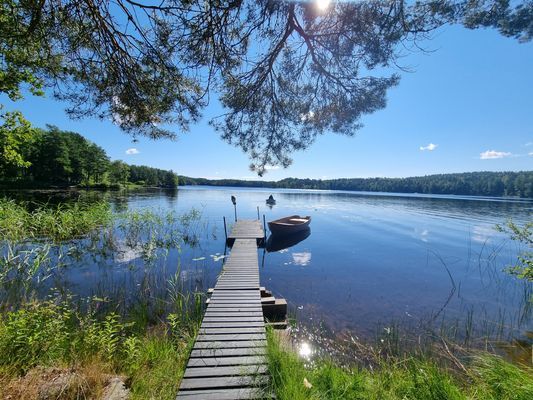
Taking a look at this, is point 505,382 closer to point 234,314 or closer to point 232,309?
point 234,314

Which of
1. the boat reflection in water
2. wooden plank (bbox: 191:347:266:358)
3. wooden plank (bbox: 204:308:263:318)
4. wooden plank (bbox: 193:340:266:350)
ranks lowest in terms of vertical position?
the boat reflection in water

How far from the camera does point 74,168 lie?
2235 inches

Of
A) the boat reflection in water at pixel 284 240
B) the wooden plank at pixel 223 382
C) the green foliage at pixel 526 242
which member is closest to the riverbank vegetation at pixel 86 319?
the wooden plank at pixel 223 382

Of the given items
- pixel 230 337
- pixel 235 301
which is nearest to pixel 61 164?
pixel 235 301

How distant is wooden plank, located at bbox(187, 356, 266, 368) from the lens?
376 centimetres

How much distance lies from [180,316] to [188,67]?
572cm

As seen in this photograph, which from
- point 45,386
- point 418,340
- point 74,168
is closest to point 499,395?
point 418,340

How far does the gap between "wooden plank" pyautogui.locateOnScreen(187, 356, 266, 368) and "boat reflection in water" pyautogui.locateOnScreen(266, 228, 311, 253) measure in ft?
38.9

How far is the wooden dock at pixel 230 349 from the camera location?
3271 millimetres

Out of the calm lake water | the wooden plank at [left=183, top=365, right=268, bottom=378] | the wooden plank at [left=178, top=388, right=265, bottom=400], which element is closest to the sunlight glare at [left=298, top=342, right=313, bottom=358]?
the calm lake water

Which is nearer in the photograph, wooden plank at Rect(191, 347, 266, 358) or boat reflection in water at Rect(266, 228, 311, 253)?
wooden plank at Rect(191, 347, 266, 358)

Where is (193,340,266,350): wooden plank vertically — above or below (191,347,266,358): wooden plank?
below

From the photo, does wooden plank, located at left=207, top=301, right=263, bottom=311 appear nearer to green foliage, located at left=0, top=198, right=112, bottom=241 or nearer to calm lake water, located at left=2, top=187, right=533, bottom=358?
calm lake water, located at left=2, top=187, right=533, bottom=358

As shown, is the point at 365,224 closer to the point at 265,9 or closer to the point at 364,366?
the point at 364,366
